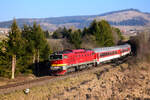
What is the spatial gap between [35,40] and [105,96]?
2226cm

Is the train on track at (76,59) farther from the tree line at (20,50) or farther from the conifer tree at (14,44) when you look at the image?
the tree line at (20,50)

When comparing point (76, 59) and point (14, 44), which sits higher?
point (14, 44)

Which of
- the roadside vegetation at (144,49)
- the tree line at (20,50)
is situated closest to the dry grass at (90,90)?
the tree line at (20,50)

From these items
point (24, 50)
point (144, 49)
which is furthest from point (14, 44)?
point (144, 49)

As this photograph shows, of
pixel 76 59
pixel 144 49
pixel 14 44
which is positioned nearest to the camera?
pixel 14 44

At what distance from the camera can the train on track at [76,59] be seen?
30691 mm

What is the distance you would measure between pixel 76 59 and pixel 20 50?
31.1 ft

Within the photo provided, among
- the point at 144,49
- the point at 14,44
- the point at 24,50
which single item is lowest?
the point at 144,49

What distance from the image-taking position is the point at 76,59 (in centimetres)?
3419

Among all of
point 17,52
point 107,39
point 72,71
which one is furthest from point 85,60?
point 107,39

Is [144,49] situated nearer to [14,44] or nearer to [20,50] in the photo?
[20,50]

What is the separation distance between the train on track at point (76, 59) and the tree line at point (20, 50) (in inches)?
245

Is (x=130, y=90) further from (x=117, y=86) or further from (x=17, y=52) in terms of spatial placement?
(x=17, y=52)

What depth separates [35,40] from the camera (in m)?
40.6
